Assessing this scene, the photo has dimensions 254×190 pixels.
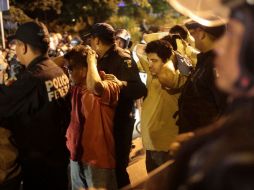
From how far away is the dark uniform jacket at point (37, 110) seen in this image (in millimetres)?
3207

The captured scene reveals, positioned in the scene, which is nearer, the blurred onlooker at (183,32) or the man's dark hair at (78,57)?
the man's dark hair at (78,57)

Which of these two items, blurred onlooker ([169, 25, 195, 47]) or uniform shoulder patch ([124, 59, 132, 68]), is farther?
blurred onlooker ([169, 25, 195, 47])

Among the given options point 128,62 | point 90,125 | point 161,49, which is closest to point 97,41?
point 128,62

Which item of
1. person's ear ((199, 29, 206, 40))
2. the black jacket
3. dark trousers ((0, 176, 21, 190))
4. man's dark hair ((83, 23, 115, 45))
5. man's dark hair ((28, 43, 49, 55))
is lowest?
dark trousers ((0, 176, 21, 190))

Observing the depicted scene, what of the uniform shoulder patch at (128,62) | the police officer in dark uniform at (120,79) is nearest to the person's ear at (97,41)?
the police officer in dark uniform at (120,79)

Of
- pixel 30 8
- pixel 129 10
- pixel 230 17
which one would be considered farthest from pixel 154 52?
pixel 129 10

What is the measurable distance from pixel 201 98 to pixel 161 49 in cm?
82

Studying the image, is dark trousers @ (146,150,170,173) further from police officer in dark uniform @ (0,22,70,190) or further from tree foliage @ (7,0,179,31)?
tree foliage @ (7,0,179,31)

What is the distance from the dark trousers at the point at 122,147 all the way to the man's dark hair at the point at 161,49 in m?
0.81

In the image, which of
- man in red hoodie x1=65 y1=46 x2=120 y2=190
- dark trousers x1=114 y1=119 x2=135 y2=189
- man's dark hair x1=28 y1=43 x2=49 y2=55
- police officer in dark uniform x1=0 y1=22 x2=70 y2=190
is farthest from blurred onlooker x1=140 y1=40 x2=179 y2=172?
man's dark hair x1=28 y1=43 x2=49 y2=55

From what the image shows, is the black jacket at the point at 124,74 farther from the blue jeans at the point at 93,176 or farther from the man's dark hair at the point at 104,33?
the blue jeans at the point at 93,176

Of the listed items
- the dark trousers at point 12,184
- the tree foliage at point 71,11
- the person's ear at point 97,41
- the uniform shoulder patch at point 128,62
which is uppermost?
the person's ear at point 97,41

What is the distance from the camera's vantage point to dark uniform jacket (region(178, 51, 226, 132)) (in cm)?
323

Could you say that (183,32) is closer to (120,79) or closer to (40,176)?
(120,79)
